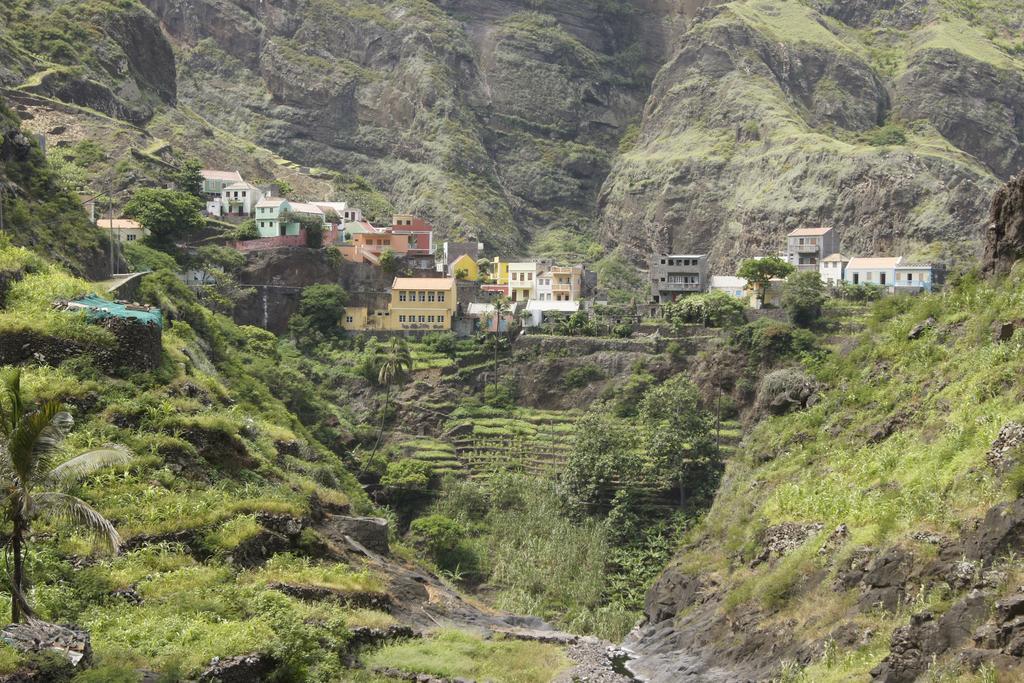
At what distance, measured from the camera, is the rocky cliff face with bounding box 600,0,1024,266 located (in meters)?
120

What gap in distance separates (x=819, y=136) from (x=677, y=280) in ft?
117

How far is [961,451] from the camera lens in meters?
36.7

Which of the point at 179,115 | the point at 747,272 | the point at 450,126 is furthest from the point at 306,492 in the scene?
the point at 450,126

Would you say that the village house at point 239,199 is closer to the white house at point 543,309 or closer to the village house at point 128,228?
the village house at point 128,228

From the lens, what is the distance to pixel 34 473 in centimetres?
2439

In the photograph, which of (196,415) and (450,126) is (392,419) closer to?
(196,415)

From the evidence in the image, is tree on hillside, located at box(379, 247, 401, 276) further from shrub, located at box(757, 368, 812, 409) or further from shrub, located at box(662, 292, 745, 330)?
shrub, located at box(757, 368, 812, 409)

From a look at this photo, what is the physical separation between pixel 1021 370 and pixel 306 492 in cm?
2318

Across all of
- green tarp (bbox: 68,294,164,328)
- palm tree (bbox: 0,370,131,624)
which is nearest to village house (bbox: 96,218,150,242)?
green tarp (bbox: 68,294,164,328)

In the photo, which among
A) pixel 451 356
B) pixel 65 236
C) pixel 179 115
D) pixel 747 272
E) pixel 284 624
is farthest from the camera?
pixel 179 115

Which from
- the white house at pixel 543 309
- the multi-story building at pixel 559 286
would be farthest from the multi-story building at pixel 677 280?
the white house at pixel 543 309

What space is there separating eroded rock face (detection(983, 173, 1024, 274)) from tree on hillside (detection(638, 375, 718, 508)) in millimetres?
27948

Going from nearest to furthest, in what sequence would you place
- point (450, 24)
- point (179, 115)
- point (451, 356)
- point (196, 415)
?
point (196, 415) < point (451, 356) < point (179, 115) < point (450, 24)

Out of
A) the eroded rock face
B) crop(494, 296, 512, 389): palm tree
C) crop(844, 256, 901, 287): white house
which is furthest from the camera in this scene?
crop(844, 256, 901, 287): white house
